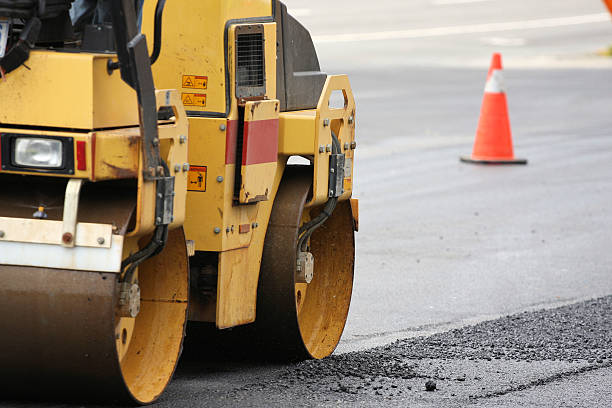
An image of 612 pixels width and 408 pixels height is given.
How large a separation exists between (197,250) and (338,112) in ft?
3.17

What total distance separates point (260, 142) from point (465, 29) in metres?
26.2

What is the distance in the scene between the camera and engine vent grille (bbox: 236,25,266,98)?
4.73 metres

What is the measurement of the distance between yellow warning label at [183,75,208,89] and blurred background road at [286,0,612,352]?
1.69 m

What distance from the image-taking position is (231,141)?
15.4 feet

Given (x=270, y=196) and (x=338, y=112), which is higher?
(x=338, y=112)

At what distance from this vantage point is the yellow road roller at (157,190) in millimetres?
3891

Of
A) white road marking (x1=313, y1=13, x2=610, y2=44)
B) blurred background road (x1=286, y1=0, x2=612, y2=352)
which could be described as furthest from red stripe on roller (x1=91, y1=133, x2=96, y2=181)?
white road marking (x1=313, y1=13, x2=610, y2=44)

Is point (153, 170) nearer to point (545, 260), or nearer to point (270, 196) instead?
point (270, 196)

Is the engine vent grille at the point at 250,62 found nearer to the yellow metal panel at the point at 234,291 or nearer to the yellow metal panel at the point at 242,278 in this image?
the yellow metal panel at the point at 242,278

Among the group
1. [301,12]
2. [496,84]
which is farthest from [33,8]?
[301,12]

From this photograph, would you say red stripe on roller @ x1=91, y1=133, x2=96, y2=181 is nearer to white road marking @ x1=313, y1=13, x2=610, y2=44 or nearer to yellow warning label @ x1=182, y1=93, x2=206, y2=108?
yellow warning label @ x1=182, y1=93, x2=206, y2=108

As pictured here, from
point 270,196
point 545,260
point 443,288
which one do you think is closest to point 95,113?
point 270,196

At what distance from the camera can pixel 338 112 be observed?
17.4 feet

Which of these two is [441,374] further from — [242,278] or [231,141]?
[231,141]
